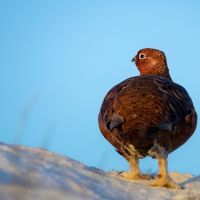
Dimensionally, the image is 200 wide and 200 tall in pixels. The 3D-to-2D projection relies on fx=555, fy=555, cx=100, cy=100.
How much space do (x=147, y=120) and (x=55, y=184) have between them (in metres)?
3.19

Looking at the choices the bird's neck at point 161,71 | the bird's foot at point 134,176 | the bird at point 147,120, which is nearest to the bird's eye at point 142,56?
the bird's neck at point 161,71

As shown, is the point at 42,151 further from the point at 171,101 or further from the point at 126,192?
the point at 171,101

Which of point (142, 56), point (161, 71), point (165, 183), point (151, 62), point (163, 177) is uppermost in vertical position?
point (142, 56)

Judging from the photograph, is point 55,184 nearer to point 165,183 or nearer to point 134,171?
point 165,183

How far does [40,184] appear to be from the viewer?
15.5 feet

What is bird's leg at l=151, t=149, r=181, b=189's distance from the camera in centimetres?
779

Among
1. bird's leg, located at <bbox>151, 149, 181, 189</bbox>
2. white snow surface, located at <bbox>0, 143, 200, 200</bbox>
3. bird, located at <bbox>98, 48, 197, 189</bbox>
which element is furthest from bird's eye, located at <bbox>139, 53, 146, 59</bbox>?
white snow surface, located at <bbox>0, 143, 200, 200</bbox>

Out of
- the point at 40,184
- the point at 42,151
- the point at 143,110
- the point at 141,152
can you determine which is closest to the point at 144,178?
the point at 141,152

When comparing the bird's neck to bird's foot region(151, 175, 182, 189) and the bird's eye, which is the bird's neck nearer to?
the bird's eye

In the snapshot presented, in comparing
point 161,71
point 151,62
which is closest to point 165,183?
point 161,71

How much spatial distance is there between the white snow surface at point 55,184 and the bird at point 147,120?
20.3 inches

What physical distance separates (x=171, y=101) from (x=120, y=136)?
38.9 inches

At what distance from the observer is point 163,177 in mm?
7922

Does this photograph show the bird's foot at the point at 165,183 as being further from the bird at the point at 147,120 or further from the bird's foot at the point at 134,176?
the bird's foot at the point at 134,176
